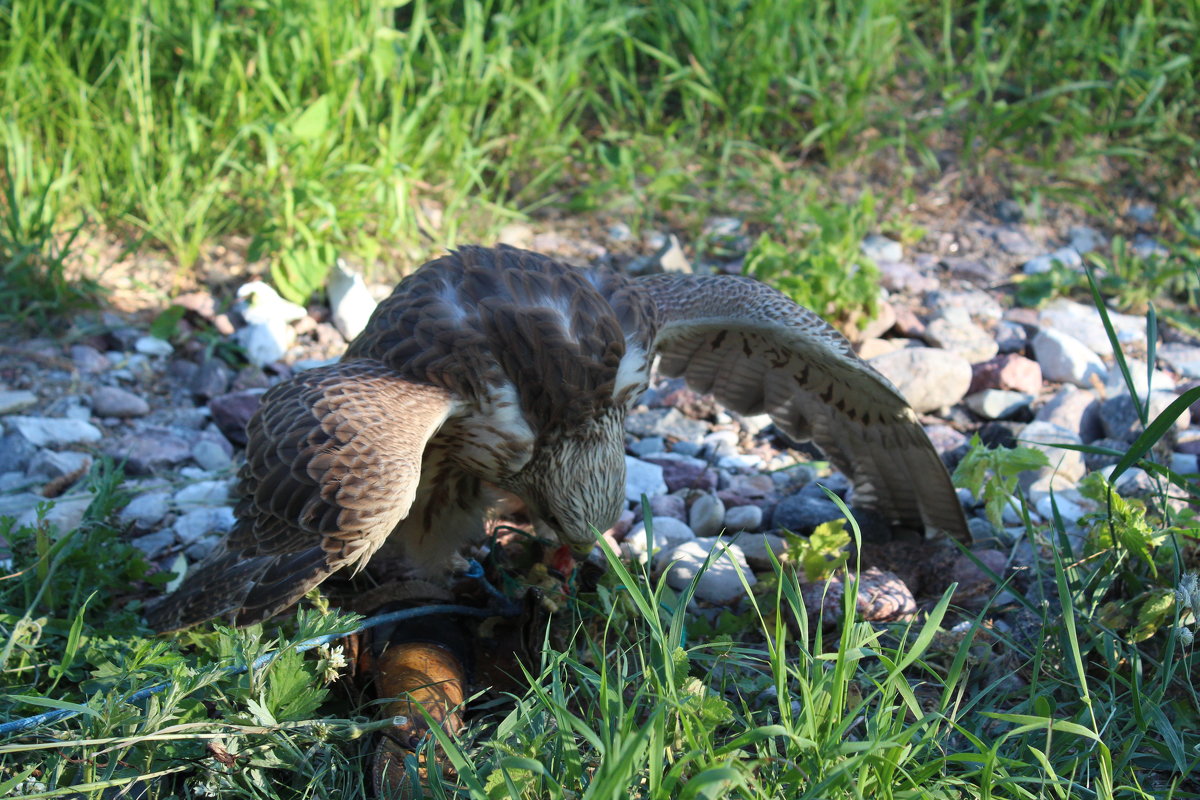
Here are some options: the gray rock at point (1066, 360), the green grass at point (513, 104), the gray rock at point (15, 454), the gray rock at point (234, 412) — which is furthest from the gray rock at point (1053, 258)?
the gray rock at point (15, 454)

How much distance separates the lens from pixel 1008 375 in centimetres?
423

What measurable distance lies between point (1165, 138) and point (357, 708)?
495 centimetres

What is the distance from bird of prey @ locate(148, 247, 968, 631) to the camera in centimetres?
254

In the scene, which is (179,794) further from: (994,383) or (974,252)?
(974,252)

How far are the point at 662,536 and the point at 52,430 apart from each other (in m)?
2.19

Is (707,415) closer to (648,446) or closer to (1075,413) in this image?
(648,446)

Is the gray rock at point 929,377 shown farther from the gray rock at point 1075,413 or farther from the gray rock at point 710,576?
the gray rock at point 710,576

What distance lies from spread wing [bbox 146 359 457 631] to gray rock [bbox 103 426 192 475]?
3.51 ft

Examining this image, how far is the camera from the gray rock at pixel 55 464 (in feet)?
12.0

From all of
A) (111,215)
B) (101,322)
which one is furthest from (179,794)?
(111,215)

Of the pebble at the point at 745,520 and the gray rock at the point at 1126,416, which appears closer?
the pebble at the point at 745,520

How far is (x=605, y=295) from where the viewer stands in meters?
3.21

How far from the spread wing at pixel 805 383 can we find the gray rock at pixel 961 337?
1083 millimetres

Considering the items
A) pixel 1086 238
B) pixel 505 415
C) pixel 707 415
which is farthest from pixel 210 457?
pixel 1086 238
